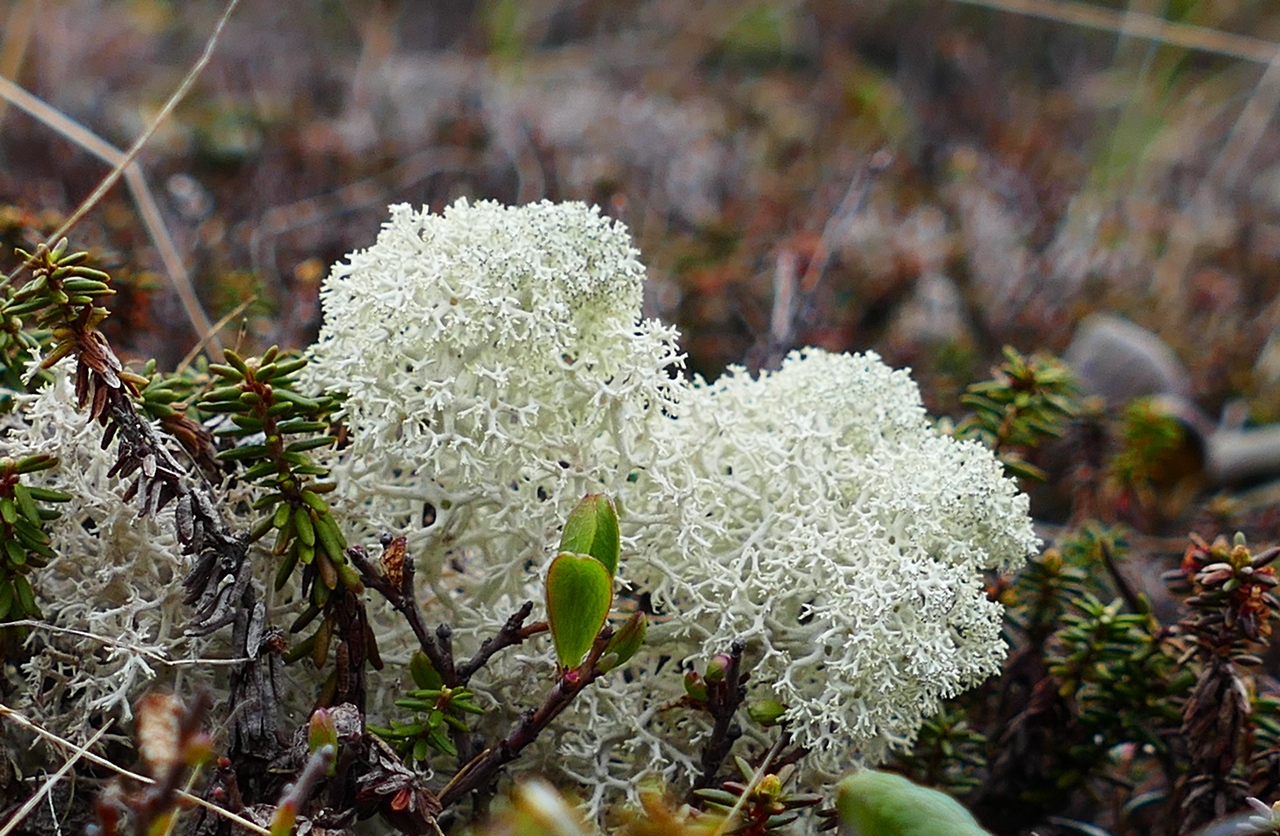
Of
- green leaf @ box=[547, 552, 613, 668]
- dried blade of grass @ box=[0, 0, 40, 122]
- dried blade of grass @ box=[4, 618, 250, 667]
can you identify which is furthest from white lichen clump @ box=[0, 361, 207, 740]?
dried blade of grass @ box=[0, 0, 40, 122]

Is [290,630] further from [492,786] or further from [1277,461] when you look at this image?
[1277,461]

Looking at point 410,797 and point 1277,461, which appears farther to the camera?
point 1277,461

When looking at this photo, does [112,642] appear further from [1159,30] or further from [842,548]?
[1159,30]

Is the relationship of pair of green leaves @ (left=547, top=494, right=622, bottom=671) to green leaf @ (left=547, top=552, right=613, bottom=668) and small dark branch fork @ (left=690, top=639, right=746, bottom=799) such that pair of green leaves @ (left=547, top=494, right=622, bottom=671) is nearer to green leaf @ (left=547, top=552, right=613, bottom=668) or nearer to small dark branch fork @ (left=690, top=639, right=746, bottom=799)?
green leaf @ (left=547, top=552, right=613, bottom=668)

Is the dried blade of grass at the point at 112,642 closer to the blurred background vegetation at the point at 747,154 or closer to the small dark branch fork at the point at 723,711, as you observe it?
the small dark branch fork at the point at 723,711

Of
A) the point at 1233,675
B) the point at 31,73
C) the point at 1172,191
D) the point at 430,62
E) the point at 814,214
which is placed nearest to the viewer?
the point at 1233,675

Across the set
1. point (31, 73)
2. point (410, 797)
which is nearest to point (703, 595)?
point (410, 797)

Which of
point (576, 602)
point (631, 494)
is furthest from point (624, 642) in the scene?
point (631, 494)

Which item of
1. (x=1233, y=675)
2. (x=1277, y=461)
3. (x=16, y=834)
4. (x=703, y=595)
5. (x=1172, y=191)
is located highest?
(x=1172, y=191)
